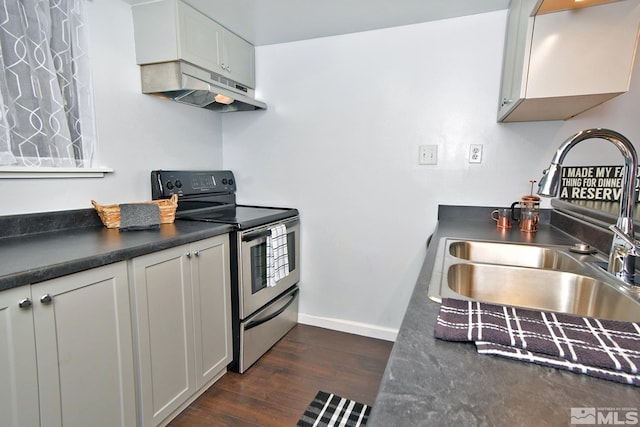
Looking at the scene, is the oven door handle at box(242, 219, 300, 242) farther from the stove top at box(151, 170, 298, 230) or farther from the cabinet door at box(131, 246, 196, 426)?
the cabinet door at box(131, 246, 196, 426)

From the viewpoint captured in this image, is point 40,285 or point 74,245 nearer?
point 40,285

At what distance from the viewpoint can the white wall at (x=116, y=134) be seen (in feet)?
5.03

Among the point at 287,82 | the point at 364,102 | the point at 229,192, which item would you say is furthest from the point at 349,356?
the point at 287,82

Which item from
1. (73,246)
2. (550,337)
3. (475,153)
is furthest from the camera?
(475,153)

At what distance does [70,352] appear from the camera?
108cm

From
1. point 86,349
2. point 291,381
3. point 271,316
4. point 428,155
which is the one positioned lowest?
point 291,381

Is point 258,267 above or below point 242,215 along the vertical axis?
below

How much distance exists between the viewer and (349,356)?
213cm

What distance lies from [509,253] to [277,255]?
1.31m

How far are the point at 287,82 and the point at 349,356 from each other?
1.95 metres

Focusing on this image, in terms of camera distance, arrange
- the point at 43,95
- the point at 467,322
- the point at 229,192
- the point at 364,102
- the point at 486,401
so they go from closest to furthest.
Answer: the point at 486,401, the point at 467,322, the point at 43,95, the point at 364,102, the point at 229,192

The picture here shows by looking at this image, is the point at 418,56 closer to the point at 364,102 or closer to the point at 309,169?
the point at 364,102

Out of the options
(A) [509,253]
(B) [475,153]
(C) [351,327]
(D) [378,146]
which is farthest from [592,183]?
(C) [351,327]

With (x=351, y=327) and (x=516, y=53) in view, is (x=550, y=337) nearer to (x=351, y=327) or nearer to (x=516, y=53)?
(x=516, y=53)
